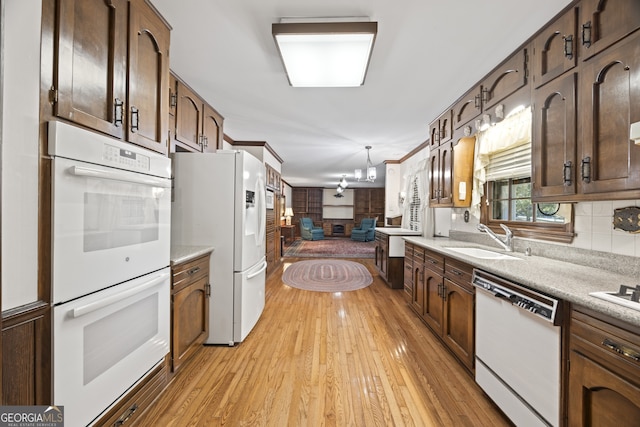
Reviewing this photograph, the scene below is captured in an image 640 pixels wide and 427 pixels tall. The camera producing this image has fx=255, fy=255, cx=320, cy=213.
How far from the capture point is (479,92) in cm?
238

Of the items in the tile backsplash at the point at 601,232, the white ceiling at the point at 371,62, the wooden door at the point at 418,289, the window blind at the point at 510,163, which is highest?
the white ceiling at the point at 371,62

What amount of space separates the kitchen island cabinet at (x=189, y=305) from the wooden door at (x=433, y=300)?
6.86ft

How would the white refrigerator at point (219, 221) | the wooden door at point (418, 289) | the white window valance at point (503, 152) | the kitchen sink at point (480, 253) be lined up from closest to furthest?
the white window valance at point (503, 152), the kitchen sink at point (480, 253), the white refrigerator at point (219, 221), the wooden door at point (418, 289)

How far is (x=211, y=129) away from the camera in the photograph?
3.11m

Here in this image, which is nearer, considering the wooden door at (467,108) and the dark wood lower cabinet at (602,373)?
the dark wood lower cabinet at (602,373)

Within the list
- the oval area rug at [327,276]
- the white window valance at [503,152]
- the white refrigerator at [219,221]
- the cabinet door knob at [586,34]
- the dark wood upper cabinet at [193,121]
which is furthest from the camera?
the oval area rug at [327,276]

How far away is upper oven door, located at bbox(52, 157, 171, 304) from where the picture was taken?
999 millimetres

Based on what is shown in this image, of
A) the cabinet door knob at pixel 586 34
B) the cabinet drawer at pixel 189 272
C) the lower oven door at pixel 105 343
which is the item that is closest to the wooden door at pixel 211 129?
the cabinet drawer at pixel 189 272

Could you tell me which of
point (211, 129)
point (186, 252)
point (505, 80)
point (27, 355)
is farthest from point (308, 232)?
point (27, 355)

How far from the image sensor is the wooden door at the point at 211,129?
2.91 m

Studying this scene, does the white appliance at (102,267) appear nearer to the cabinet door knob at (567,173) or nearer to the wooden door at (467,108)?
the cabinet door knob at (567,173)

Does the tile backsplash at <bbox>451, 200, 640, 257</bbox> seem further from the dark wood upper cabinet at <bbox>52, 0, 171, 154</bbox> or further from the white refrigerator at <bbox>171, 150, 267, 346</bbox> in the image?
the dark wood upper cabinet at <bbox>52, 0, 171, 154</bbox>

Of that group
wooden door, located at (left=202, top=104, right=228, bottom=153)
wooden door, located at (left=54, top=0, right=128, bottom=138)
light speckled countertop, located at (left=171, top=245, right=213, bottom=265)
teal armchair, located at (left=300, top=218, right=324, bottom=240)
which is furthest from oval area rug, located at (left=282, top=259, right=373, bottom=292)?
teal armchair, located at (left=300, top=218, right=324, bottom=240)

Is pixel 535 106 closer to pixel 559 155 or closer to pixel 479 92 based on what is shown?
pixel 559 155
